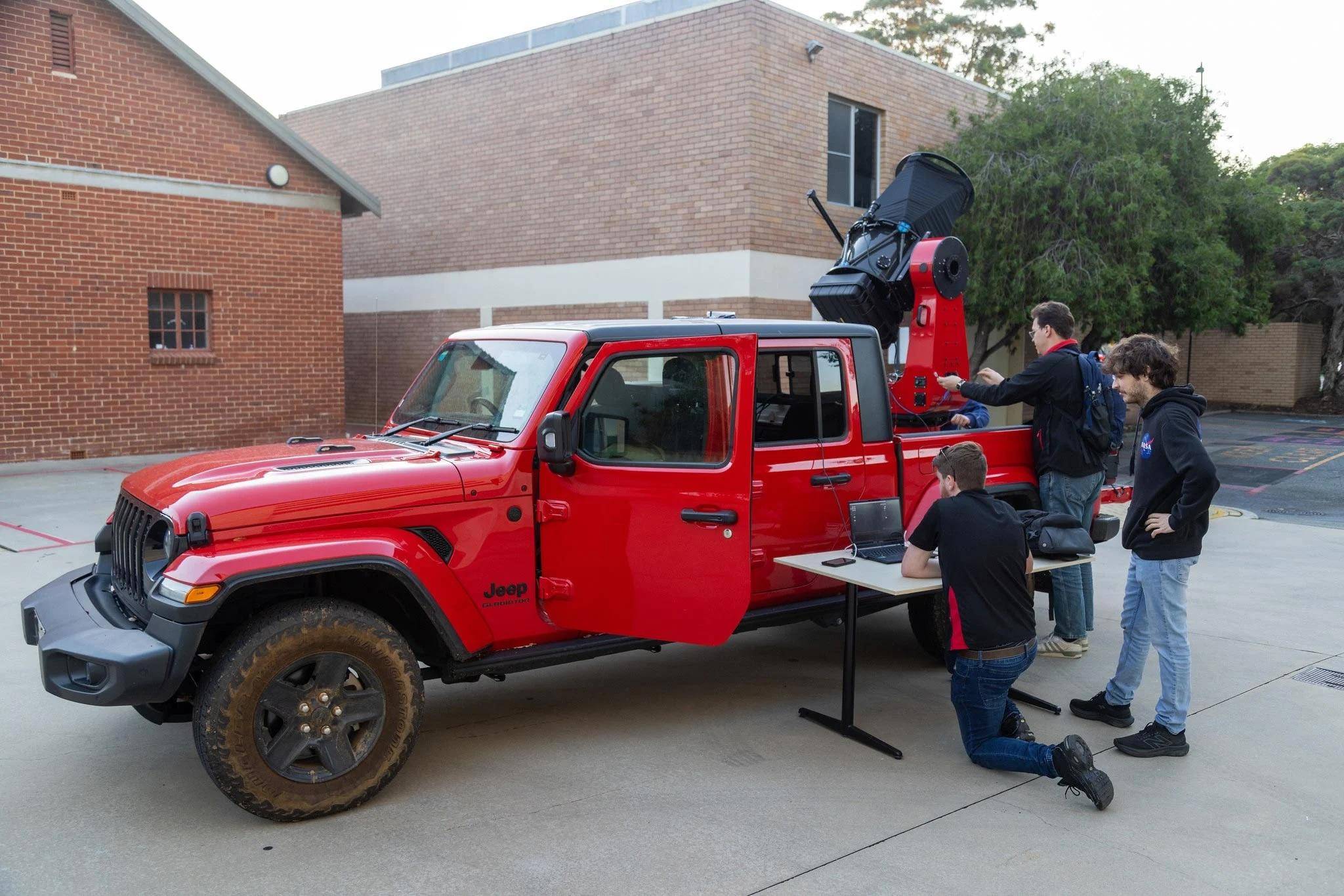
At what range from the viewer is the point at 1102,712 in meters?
5.47

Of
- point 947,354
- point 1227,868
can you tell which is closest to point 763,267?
point 947,354

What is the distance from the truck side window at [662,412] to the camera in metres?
4.90

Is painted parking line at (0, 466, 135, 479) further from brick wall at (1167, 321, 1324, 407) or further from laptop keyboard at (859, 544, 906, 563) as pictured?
brick wall at (1167, 321, 1324, 407)

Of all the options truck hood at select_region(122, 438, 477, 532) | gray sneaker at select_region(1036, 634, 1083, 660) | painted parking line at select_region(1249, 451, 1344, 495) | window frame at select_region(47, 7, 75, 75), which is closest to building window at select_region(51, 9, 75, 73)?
window frame at select_region(47, 7, 75, 75)

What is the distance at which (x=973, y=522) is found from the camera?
4641 mm

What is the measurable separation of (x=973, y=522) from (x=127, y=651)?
3397 millimetres

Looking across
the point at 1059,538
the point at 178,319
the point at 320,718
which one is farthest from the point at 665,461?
the point at 178,319

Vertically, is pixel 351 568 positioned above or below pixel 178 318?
below

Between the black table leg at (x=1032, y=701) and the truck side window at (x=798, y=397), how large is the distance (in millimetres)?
1658

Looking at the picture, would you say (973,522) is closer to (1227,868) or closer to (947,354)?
(1227,868)

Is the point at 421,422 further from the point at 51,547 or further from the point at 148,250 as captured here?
the point at 148,250

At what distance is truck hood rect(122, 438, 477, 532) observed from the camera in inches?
162

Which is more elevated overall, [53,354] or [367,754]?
[53,354]

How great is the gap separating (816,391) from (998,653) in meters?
1.70
